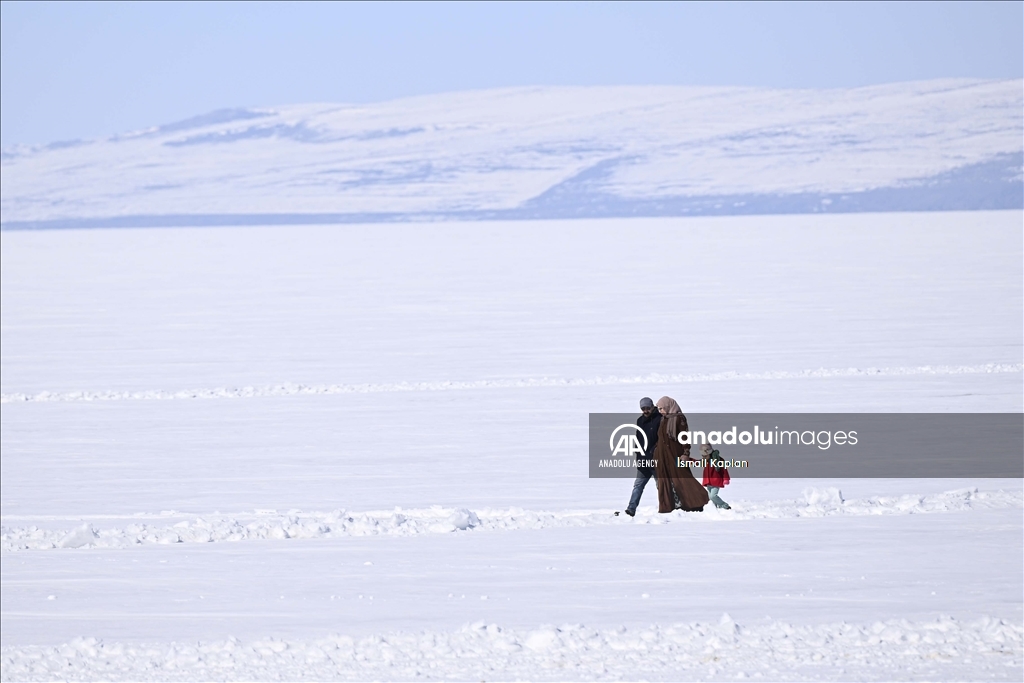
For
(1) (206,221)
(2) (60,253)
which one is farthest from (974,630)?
(1) (206,221)

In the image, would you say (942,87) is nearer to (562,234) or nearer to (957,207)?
(957,207)

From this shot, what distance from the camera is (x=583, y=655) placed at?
5344mm

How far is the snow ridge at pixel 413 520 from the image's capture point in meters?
7.32

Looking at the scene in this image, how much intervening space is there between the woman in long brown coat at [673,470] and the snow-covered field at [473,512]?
0.10 m

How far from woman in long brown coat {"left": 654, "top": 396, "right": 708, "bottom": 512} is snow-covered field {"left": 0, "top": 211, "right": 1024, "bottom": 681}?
0.33ft

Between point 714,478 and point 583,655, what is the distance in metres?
2.62

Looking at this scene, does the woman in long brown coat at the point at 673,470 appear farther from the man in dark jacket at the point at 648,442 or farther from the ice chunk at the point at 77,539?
the ice chunk at the point at 77,539

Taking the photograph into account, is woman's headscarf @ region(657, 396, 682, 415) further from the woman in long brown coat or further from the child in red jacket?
the child in red jacket

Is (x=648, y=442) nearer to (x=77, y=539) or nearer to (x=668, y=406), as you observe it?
(x=668, y=406)

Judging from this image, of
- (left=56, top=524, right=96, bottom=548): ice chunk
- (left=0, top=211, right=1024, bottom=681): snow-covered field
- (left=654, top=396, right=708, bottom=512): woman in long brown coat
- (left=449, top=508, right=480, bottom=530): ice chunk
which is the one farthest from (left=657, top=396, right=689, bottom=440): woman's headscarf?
(left=56, top=524, right=96, bottom=548): ice chunk

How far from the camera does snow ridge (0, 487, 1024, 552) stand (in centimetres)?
732

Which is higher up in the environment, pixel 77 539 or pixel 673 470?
pixel 673 470

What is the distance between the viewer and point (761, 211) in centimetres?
10238

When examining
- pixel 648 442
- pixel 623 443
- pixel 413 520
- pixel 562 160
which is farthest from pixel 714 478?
pixel 562 160
